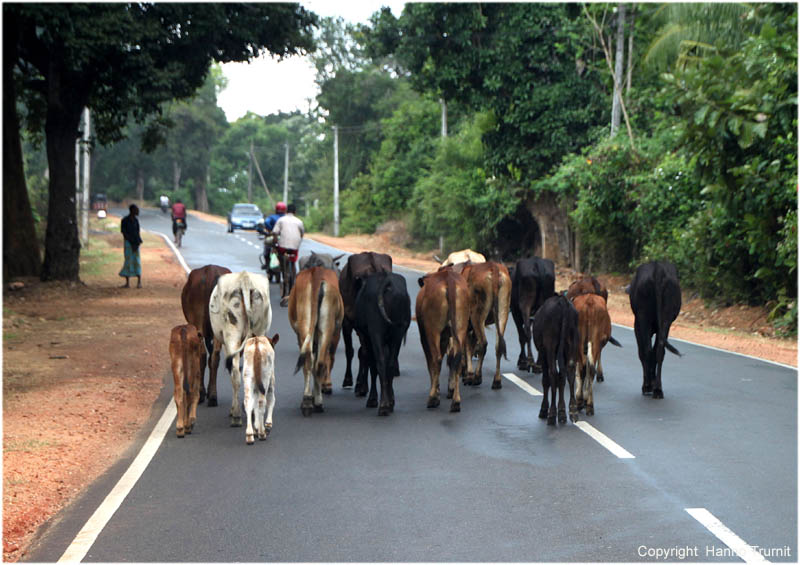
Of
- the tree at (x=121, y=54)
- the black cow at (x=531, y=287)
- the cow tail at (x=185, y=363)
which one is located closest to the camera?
the cow tail at (x=185, y=363)

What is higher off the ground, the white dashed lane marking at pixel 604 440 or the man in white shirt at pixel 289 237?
the man in white shirt at pixel 289 237

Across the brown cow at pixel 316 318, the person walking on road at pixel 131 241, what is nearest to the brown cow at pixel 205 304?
the brown cow at pixel 316 318

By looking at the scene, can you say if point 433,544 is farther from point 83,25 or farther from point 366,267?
point 83,25

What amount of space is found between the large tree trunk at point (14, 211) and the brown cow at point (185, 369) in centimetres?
1777

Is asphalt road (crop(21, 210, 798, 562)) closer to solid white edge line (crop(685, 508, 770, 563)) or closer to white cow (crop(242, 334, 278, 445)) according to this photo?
solid white edge line (crop(685, 508, 770, 563))

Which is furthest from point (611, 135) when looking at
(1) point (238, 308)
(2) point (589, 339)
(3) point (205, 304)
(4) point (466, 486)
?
(4) point (466, 486)

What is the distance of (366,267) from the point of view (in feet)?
37.5

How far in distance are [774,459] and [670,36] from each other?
22623 mm

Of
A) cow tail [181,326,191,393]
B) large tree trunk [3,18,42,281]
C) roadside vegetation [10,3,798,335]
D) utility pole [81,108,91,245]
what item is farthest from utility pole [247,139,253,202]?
cow tail [181,326,191,393]

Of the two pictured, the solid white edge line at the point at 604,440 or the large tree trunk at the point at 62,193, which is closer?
the solid white edge line at the point at 604,440

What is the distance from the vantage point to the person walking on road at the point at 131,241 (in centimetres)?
2480

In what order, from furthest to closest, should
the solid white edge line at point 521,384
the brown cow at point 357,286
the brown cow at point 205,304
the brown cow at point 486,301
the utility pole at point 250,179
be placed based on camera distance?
the utility pole at point 250,179
the brown cow at point 486,301
the solid white edge line at point 521,384
the brown cow at point 357,286
the brown cow at point 205,304

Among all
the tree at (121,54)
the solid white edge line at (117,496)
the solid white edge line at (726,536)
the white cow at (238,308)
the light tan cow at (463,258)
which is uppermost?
the tree at (121,54)

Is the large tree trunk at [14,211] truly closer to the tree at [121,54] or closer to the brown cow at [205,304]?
the tree at [121,54]
